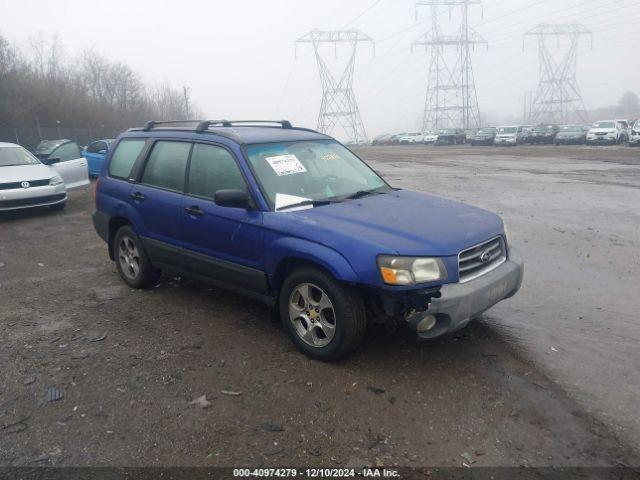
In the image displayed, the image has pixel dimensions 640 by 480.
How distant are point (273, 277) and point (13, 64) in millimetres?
39949

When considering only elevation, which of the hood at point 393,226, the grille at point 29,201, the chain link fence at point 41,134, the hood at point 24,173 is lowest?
the grille at point 29,201

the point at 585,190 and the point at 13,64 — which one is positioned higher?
the point at 13,64

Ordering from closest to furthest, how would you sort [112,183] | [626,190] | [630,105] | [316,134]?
1. [316,134]
2. [112,183]
3. [626,190]
4. [630,105]

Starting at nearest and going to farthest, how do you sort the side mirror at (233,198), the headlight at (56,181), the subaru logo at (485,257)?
the subaru logo at (485,257)
the side mirror at (233,198)
the headlight at (56,181)

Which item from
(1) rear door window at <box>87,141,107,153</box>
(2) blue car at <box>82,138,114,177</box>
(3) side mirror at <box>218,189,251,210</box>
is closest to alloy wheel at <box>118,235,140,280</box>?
(3) side mirror at <box>218,189,251,210</box>

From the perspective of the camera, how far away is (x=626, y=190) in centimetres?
1286

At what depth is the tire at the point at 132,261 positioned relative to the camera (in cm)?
547

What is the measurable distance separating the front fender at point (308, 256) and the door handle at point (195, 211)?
897mm

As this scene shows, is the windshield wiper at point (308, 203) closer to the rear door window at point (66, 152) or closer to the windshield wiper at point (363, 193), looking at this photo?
the windshield wiper at point (363, 193)

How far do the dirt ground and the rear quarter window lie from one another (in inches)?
51.2

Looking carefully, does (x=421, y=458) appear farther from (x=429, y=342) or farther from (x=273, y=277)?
(x=273, y=277)

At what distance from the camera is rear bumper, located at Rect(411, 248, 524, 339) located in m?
3.50

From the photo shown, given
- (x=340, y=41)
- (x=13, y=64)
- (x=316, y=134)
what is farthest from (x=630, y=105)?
(x=316, y=134)

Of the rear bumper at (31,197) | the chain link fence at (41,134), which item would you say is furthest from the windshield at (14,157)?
the chain link fence at (41,134)
